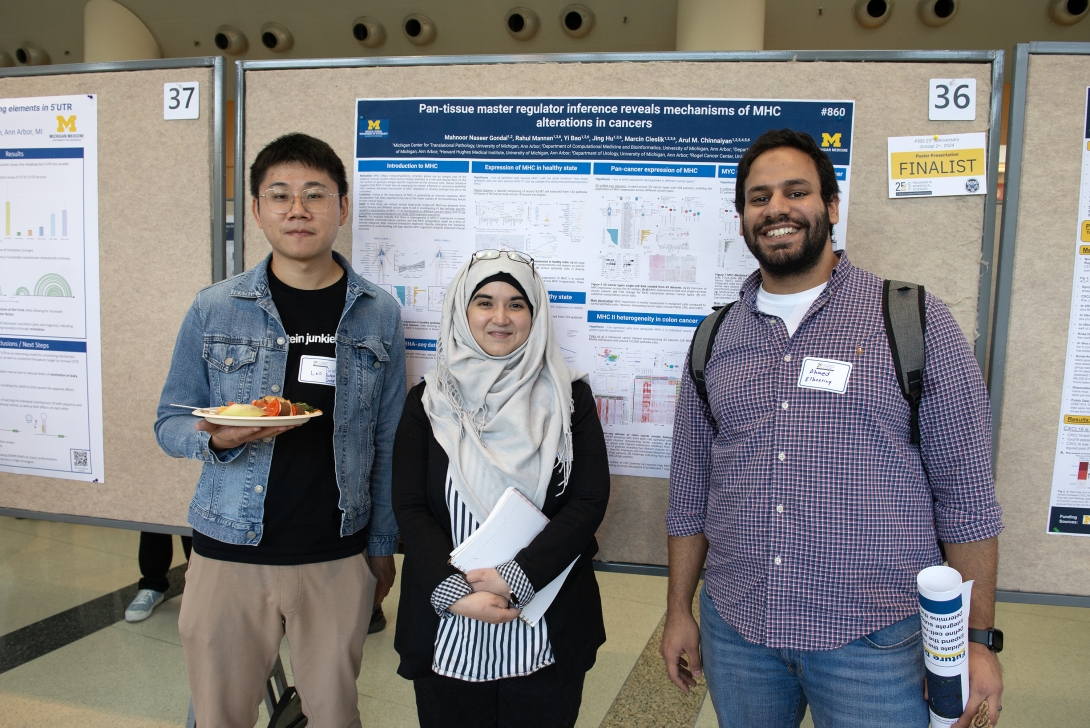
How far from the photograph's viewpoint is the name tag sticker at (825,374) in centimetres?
125

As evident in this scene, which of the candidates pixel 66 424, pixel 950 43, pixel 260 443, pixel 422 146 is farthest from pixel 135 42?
pixel 950 43

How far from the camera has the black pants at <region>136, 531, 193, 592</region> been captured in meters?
3.03

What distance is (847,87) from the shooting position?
169cm

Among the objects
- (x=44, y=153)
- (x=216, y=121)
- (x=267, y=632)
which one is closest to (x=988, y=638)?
(x=267, y=632)

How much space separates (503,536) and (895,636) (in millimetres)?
838

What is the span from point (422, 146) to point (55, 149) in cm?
129

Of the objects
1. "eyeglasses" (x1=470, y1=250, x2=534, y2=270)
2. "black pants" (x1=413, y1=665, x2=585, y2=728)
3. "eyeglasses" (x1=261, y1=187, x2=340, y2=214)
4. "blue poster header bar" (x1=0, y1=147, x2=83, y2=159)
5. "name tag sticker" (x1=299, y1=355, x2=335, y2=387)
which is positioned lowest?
"black pants" (x1=413, y1=665, x2=585, y2=728)

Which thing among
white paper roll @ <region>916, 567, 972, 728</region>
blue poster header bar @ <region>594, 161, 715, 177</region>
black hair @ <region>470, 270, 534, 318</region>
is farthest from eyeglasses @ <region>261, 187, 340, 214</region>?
white paper roll @ <region>916, 567, 972, 728</region>

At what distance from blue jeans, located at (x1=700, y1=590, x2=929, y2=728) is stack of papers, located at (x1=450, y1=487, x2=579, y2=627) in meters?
0.46

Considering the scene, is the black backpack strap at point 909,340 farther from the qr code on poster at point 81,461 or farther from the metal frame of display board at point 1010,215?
the qr code on poster at point 81,461

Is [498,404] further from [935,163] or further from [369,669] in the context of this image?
[369,669]

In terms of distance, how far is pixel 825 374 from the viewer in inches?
49.6

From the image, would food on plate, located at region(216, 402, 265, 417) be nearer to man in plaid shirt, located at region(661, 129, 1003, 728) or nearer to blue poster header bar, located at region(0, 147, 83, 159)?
man in plaid shirt, located at region(661, 129, 1003, 728)

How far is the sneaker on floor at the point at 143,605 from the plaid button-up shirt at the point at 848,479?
2.92m
